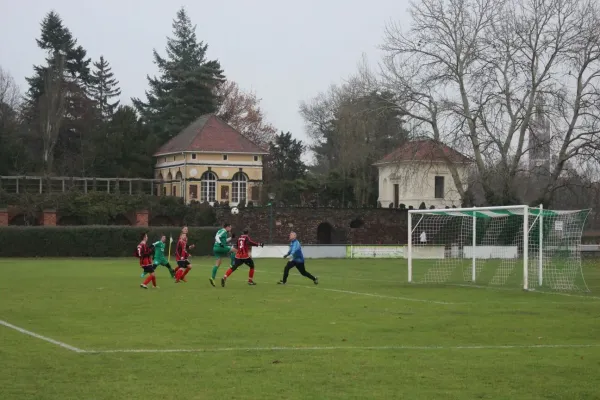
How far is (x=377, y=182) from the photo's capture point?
91.6m

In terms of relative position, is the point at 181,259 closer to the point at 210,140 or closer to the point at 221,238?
the point at 221,238

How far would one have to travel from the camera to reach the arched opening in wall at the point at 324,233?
8006cm

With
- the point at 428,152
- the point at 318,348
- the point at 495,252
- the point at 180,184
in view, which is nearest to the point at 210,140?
the point at 180,184

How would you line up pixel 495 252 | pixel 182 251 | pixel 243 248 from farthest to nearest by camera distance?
pixel 495 252 → pixel 182 251 → pixel 243 248

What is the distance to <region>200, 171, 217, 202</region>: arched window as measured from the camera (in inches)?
3312

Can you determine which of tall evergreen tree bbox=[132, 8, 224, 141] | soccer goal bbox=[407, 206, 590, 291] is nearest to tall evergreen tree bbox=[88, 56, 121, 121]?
tall evergreen tree bbox=[132, 8, 224, 141]

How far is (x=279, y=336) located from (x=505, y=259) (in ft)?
85.4

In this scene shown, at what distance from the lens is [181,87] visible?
9956cm

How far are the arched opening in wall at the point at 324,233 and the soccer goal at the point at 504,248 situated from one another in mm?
27639

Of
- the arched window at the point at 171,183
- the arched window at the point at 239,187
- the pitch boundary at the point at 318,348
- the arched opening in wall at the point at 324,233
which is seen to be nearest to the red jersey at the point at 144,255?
the pitch boundary at the point at 318,348

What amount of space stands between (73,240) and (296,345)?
46.3 meters

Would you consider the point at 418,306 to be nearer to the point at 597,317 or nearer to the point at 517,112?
the point at 597,317

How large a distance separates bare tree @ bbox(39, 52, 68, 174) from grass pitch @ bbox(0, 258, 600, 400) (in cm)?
5768

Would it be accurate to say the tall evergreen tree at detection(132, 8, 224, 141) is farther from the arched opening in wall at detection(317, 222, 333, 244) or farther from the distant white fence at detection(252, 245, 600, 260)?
the distant white fence at detection(252, 245, 600, 260)
